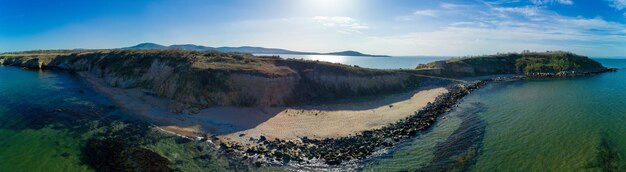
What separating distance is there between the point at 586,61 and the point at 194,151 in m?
119

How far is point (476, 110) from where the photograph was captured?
4003 cm

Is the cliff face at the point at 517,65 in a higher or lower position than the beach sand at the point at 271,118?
higher

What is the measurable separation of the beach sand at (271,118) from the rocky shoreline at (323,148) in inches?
57.4

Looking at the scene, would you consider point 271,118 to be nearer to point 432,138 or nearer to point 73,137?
point 432,138

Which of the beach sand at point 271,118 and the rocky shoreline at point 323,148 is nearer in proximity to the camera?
the rocky shoreline at point 323,148

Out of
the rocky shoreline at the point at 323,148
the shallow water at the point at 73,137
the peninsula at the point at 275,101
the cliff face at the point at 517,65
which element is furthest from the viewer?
the cliff face at the point at 517,65

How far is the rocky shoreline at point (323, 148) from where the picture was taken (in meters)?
23.1

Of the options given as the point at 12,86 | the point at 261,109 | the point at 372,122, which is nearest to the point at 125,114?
the point at 261,109

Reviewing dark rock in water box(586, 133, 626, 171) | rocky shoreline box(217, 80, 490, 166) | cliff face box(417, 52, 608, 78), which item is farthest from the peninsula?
cliff face box(417, 52, 608, 78)

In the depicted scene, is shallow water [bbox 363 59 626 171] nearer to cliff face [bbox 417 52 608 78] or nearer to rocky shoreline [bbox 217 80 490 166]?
rocky shoreline [bbox 217 80 490 166]

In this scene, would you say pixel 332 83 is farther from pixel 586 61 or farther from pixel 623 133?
pixel 586 61

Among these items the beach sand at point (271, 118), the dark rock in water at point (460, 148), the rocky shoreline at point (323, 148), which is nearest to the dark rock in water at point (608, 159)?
the dark rock in water at point (460, 148)

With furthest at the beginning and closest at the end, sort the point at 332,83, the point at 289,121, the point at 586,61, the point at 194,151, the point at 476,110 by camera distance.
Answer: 1. the point at 586,61
2. the point at 332,83
3. the point at 476,110
4. the point at 289,121
5. the point at 194,151

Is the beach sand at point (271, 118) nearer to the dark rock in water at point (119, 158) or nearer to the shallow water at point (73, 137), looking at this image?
the shallow water at point (73, 137)
